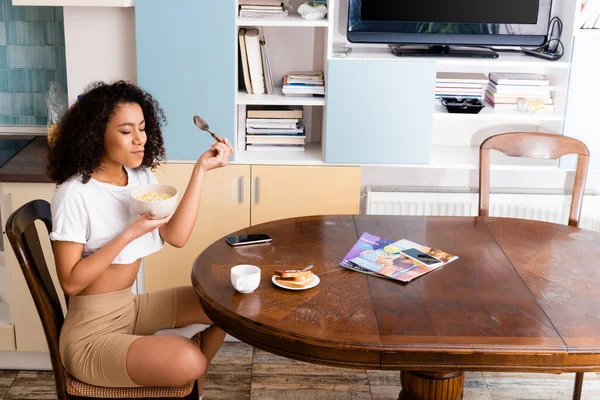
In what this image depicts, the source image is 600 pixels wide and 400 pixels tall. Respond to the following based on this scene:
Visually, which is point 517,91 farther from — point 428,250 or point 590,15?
point 428,250

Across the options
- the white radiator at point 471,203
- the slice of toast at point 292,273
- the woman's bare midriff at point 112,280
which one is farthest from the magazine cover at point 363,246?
the white radiator at point 471,203

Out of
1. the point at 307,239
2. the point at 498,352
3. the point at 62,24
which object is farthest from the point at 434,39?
the point at 498,352

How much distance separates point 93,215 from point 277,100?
3.97ft

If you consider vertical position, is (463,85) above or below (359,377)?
above

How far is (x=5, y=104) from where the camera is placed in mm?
3459

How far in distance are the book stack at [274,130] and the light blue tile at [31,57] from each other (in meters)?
0.87

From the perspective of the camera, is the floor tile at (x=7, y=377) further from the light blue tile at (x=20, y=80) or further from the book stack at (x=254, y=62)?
the book stack at (x=254, y=62)

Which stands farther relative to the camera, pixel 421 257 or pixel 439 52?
pixel 439 52

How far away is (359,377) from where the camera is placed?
3.13 m

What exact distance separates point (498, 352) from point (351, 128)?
4.99 ft

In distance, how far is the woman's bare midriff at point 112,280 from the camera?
2.22 meters

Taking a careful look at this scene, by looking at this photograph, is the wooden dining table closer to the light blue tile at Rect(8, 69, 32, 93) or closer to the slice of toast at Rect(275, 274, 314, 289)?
the slice of toast at Rect(275, 274, 314, 289)

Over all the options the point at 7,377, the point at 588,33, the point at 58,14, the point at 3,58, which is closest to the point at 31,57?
the point at 3,58

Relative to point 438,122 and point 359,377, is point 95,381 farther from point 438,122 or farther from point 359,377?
point 438,122
